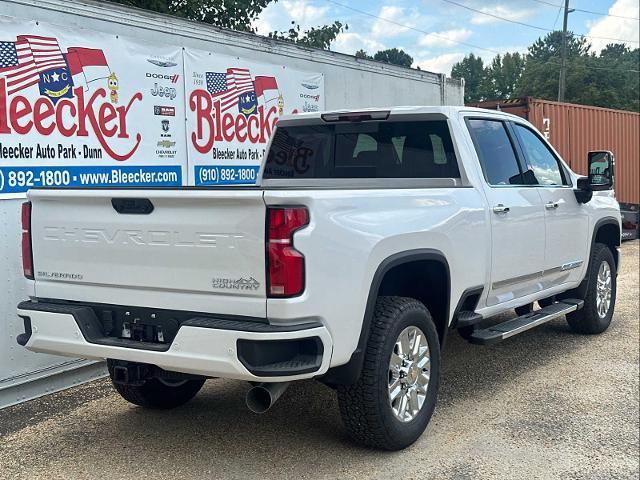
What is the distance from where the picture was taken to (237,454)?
421 centimetres

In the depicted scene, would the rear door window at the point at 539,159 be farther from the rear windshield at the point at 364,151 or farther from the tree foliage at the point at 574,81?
the tree foliage at the point at 574,81

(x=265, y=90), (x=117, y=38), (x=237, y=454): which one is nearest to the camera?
(x=237, y=454)

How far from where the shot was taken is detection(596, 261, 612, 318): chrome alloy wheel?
271 inches

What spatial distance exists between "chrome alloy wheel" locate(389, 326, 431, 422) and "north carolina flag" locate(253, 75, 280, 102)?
12.8 ft

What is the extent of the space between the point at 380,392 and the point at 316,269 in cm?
88

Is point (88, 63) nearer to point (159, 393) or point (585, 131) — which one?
point (159, 393)

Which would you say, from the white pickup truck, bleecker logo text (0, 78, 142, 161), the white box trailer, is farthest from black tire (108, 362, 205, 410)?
bleecker logo text (0, 78, 142, 161)

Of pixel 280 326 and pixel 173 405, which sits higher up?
pixel 280 326

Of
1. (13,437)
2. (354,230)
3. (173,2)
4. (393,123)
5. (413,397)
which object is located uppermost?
(173,2)

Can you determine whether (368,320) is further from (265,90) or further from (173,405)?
(265,90)

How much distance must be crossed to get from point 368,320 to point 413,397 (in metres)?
0.71

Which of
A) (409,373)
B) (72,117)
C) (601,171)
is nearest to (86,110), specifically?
(72,117)

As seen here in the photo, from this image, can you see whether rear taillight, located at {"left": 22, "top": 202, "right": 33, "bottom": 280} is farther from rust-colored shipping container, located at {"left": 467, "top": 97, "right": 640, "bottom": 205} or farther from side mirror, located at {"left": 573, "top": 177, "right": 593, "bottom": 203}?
rust-colored shipping container, located at {"left": 467, "top": 97, "right": 640, "bottom": 205}

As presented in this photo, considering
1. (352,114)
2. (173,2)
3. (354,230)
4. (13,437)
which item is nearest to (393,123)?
(352,114)
